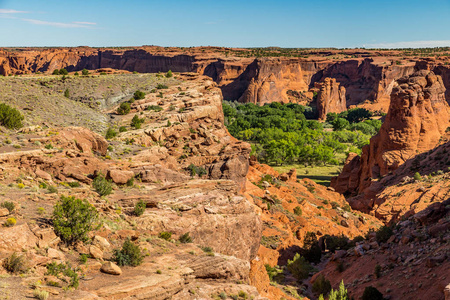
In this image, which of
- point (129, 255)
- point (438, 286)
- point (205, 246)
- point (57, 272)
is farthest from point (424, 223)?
point (57, 272)

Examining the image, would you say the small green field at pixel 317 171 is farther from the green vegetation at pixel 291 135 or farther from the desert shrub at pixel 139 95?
the desert shrub at pixel 139 95

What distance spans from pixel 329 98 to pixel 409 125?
84.7m

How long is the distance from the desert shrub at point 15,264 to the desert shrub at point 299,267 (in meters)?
20.4

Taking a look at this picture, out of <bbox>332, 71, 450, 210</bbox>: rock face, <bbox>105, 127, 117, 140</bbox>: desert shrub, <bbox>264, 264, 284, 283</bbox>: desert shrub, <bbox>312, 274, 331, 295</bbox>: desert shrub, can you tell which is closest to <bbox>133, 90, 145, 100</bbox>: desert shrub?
<bbox>105, 127, 117, 140</bbox>: desert shrub

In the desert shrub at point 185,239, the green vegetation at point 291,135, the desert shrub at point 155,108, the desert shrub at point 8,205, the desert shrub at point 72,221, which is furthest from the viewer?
the green vegetation at point 291,135

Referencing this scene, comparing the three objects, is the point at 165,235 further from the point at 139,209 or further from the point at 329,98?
the point at 329,98

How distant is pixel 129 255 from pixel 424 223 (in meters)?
20.0

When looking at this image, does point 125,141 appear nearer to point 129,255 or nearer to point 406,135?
point 129,255

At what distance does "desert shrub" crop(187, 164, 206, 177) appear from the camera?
113ft

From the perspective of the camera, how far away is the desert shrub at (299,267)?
29250 millimetres

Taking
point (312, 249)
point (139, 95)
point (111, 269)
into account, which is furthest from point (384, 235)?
point (139, 95)

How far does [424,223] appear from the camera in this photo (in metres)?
26.6

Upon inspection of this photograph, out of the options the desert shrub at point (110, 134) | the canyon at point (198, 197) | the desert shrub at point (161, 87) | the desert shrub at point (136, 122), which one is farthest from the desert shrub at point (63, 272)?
the desert shrub at point (161, 87)

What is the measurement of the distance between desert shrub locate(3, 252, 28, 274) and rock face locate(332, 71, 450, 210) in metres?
38.8
